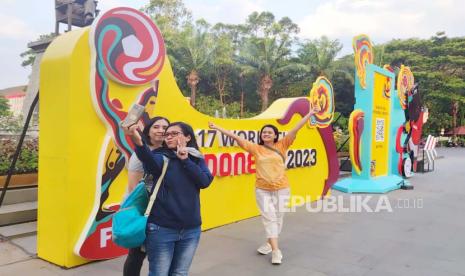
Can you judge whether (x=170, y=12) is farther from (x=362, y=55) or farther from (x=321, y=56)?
(x=362, y=55)

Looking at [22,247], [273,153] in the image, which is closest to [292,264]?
[273,153]

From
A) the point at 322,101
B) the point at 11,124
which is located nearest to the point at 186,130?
the point at 322,101

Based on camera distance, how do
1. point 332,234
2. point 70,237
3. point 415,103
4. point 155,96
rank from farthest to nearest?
1. point 415,103
2. point 332,234
3. point 155,96
4. point 70,237

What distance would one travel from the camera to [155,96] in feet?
15.3

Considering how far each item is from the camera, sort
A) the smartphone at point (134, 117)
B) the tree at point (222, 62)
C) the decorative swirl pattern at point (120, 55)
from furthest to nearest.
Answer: the tree at point (222, 62), the decorative swirl pattern at point (120, 55), the smartphone at point (134, 117)

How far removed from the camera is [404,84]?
11.1 m

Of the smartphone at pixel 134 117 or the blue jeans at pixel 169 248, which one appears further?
the blue jeans at pixel 169 248

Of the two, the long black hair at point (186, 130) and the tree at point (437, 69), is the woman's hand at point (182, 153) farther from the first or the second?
the tree at point (437, 69)

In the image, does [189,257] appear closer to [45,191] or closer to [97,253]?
[97,253]

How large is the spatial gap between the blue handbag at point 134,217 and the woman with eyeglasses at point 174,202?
4 cm

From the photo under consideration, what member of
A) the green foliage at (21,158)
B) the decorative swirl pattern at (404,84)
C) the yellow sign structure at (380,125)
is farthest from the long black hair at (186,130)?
the decorative swirl pattern at (404,84)

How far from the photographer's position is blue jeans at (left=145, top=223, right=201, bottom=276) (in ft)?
7.72

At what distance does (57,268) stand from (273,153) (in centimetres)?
238

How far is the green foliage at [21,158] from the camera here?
582 cm
